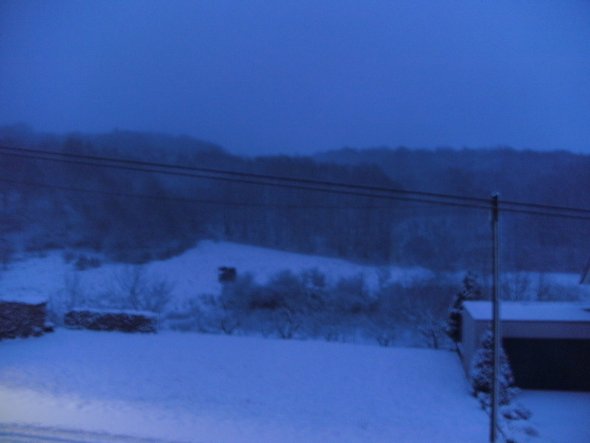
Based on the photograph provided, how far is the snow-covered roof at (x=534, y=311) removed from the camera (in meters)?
11.0

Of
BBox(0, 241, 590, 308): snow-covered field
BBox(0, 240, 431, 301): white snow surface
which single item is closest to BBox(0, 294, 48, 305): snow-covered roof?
BBox(0, 241, 590, 308): snow-covered field

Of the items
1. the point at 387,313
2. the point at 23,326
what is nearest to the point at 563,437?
the point at 23,326

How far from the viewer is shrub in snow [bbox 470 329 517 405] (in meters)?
9.64

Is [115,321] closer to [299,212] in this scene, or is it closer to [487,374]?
[487,374]

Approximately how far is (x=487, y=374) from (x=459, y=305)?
17.5ft

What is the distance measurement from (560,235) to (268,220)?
20.7m

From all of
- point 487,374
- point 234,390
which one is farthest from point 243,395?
point 487,374

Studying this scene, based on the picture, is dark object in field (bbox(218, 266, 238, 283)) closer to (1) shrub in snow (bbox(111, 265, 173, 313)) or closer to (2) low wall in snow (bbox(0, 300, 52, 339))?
(1) shrub in snow (bbox(111, 265, 173, 313))

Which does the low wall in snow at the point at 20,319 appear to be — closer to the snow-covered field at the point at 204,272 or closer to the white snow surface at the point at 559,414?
the white snow surface at the point at 559,414

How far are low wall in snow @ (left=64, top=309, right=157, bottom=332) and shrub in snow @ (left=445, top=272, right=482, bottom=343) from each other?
28.6 ft

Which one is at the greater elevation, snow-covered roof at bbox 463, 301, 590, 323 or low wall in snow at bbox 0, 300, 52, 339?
snow-covered roof at bbox 463, 301, 590, 323

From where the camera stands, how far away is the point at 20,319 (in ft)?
44.6

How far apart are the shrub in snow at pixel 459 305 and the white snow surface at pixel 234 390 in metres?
1.02

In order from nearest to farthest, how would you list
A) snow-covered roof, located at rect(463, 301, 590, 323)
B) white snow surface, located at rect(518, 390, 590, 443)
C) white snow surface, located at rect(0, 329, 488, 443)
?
white snow surface, located at rect(0, 329, 488, 443)
white snow surface, located at rect(518, 390, 590, 443)
snow-covered roof, located at rect(463, 301, 590, 323)
